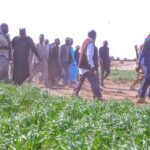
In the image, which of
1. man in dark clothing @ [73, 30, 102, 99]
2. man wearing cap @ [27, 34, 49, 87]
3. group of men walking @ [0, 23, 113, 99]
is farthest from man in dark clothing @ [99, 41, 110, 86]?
man in dark clothing @ [73, 30, 102, 99]

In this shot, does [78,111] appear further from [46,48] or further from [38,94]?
[46,48]

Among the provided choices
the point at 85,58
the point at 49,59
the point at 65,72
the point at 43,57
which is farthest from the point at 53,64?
the point at 85,58

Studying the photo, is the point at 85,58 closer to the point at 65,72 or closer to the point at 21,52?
the point at 21,52

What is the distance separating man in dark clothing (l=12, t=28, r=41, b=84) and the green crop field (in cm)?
465

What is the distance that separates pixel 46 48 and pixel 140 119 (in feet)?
43.7

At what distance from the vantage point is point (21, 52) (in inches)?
603

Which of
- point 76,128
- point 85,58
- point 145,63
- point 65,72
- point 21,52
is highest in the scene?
point 21,52

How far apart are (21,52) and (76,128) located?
26.0 feet

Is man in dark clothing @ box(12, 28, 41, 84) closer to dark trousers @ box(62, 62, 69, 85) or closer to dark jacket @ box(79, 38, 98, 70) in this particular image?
dark jacket @ box(79, 38, 98, 70)

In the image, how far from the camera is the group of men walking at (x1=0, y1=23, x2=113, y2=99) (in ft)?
46.0

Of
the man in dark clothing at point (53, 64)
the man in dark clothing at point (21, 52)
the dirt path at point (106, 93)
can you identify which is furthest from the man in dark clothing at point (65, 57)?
the man in dark clothing at point (21, 52)

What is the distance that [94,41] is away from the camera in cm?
1409

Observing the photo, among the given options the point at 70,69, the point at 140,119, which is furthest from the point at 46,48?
the point at 140,119

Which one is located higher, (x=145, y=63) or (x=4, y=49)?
(x=4, y=49)
